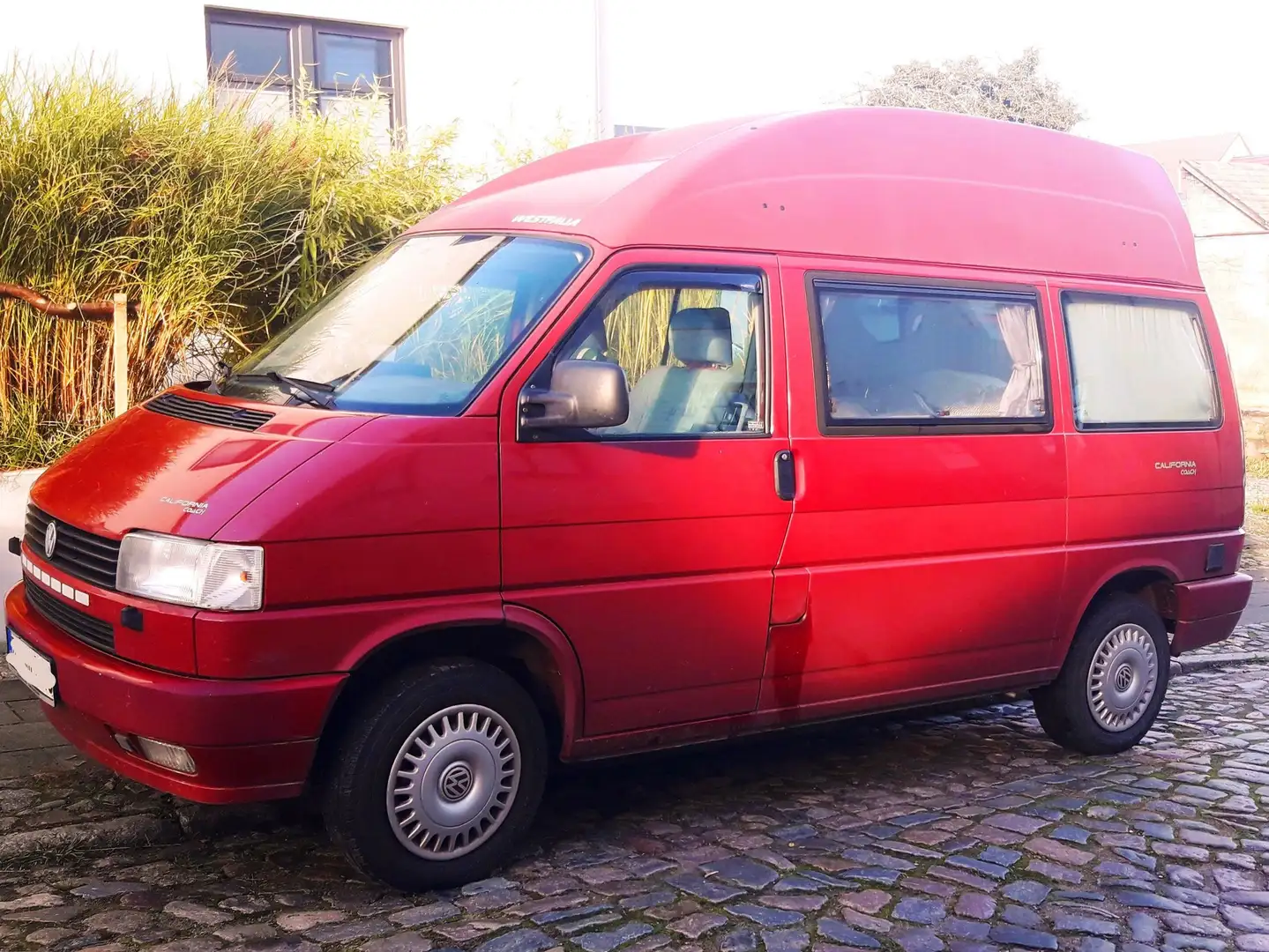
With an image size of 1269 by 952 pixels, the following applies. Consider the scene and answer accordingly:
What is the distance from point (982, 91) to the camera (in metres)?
49.6

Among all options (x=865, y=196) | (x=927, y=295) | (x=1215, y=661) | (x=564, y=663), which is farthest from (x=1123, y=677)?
(x=564, y=663)

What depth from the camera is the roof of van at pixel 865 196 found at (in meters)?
5.10

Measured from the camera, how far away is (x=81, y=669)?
433cm

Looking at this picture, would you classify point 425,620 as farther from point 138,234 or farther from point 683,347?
point 138,234

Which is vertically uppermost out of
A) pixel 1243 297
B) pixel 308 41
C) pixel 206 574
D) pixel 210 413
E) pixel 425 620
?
pixel 308 41

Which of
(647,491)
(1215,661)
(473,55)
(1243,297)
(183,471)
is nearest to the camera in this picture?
(183,471)

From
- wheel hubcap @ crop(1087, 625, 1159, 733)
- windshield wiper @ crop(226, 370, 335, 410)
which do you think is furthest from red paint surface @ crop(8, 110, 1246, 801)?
wheel hubcap @ crop(1087, 625, 1159, 733)

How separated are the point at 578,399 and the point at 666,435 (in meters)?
0.50

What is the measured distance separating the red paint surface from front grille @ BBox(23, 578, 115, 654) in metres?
0.05

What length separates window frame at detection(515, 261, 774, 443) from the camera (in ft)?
15.0

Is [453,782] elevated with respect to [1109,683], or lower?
elevated

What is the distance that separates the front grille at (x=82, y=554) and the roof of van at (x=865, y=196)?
1836mm

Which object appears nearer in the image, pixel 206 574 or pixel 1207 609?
pixel 206 574

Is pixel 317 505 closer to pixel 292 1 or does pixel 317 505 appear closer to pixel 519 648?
pixel 519 648
